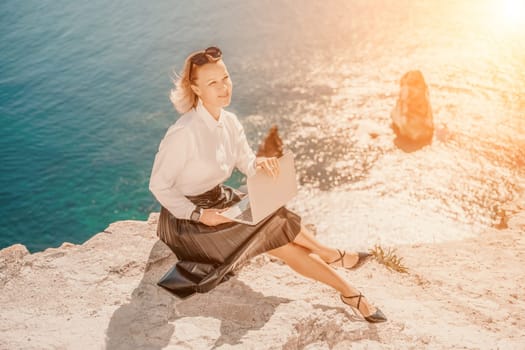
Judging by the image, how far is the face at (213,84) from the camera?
4.89m

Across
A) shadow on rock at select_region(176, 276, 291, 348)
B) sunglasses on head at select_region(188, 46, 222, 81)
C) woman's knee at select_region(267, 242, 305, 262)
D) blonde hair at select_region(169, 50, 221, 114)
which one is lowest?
shadow on rock at select_region(176, 276, 291, 348)

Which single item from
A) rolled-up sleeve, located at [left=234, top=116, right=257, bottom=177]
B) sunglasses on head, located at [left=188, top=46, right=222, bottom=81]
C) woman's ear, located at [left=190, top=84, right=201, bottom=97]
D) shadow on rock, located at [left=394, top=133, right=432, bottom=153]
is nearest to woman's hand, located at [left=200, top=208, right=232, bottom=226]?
rolled-up sleeve, located at [left=234, top=116, right=257, bottom=177]

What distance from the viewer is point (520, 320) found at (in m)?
5.97

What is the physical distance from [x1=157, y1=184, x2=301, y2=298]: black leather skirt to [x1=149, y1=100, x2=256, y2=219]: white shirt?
0.82ft

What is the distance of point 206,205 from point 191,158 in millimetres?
723

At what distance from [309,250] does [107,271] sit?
3021mm

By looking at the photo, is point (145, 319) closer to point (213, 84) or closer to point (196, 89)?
point (196, 89)

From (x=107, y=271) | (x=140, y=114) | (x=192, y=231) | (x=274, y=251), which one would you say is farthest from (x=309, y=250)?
(x=140, y=114)

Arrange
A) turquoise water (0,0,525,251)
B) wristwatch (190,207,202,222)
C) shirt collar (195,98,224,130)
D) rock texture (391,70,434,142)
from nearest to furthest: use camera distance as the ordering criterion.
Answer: wristwatch (190,207,202,222) → shirt collar (195,98,224,130) → turquoise water (0,0,525,251) → rock texture (391,70,434,142)

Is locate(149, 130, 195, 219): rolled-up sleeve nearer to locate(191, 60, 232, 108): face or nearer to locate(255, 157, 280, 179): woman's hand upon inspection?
Result: locate(191, 60, 232, 108): face

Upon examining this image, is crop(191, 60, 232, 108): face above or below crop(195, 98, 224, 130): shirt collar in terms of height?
above

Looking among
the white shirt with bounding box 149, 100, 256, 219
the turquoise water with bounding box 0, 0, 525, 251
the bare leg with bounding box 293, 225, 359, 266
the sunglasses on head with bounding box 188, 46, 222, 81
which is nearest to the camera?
the sunglasses on head with bounding box 188, 46, 222, 81

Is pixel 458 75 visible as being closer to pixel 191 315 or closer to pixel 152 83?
pixel 152 83

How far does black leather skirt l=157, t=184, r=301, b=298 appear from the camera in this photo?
5.16 meters
